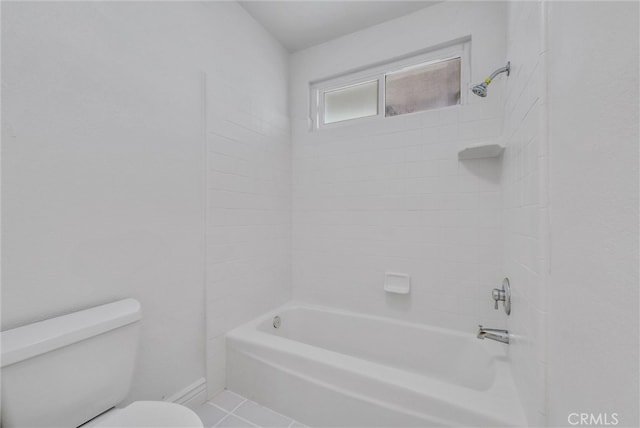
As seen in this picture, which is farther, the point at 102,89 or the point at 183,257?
the point at 183,257

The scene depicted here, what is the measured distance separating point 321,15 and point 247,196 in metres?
1.47

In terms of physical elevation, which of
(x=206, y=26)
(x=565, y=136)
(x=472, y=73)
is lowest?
(x=565, y=136)

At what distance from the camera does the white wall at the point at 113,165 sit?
3.14 feet

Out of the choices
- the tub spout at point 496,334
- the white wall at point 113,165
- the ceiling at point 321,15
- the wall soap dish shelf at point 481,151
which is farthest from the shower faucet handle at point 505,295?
the ceiling at point 321,15

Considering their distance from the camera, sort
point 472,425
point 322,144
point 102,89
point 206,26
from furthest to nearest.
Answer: point 322,144 < point 206,26 < point 102,89 < point 472,425

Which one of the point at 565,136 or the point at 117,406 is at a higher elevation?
the point at 565,136

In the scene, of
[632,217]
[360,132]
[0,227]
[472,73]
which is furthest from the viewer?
[360,132]

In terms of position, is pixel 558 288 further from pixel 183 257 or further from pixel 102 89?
pixel 102 89

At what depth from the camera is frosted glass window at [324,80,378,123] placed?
2.26 m

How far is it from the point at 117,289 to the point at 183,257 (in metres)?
0.35

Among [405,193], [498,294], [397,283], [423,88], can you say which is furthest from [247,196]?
[498,294]

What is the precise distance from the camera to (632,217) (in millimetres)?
448

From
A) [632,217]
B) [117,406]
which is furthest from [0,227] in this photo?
[632,217]

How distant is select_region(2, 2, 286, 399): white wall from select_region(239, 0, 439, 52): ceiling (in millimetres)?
349
